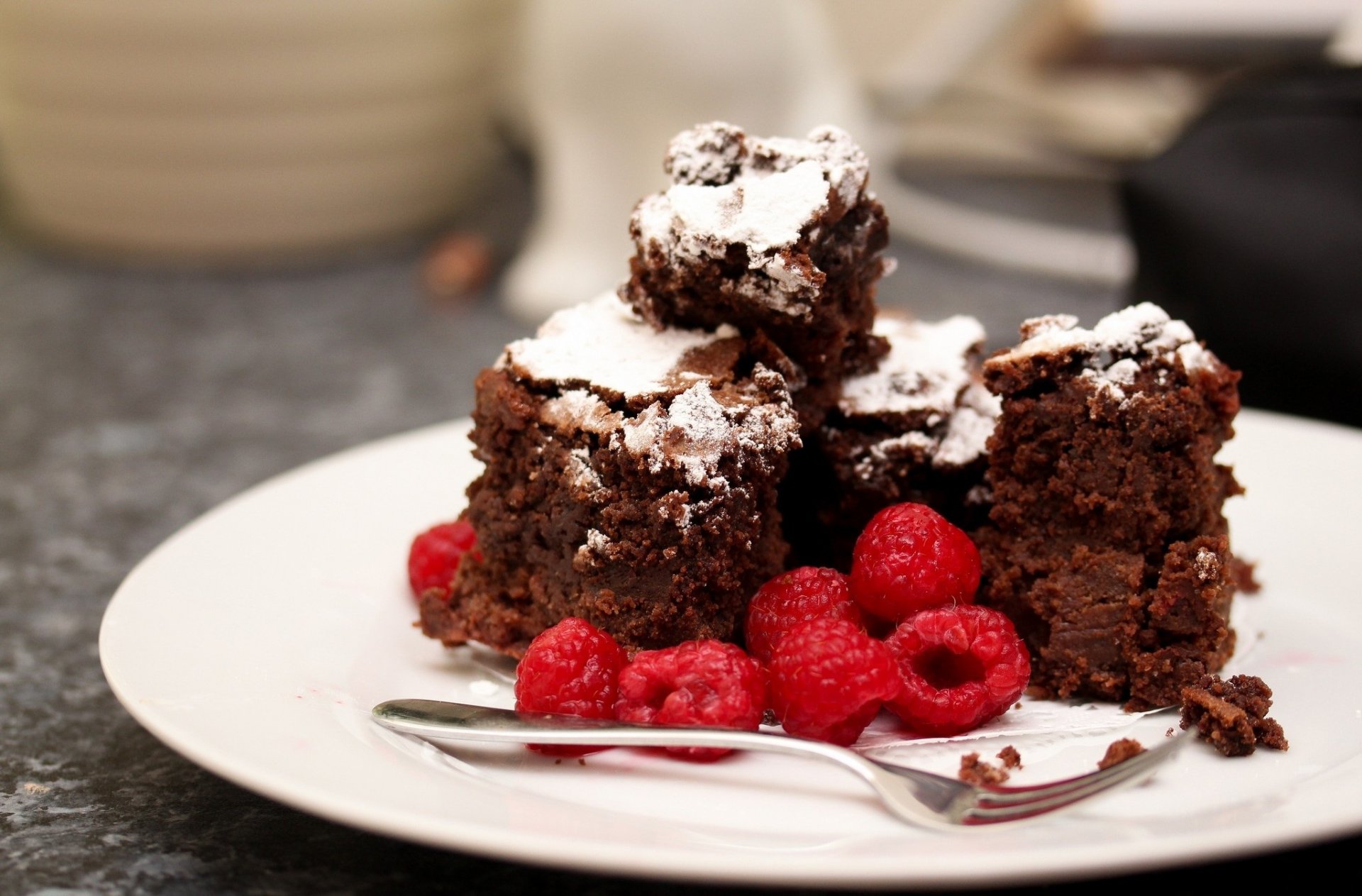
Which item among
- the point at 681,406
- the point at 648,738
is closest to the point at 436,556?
the point at 681,406

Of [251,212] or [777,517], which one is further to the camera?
[251,212]

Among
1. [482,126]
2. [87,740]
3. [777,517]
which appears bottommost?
[87,740]

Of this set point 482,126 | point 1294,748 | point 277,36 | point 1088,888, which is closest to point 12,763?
point 1088,888

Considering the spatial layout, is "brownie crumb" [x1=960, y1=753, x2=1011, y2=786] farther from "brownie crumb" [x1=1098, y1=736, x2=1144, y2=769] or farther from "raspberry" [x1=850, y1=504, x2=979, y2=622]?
"raspberry" [x1=850, y1=504, x2=979, y2=622]

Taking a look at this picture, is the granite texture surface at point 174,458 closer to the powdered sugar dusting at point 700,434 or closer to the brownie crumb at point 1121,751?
the brownie crumb at point 1121,751

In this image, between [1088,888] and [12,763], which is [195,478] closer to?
[12,763]

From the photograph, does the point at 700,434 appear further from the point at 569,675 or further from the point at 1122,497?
the point at 1122,497
